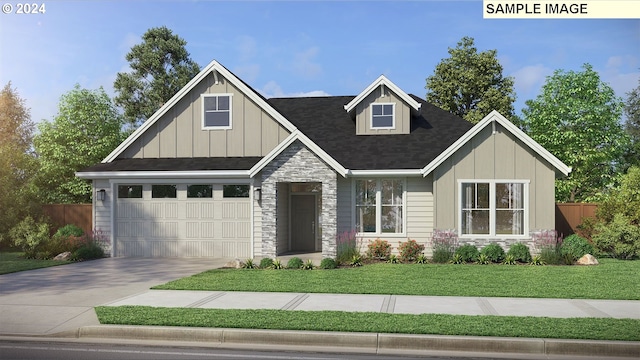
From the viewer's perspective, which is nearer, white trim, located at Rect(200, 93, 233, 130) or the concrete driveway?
the concrete driveway

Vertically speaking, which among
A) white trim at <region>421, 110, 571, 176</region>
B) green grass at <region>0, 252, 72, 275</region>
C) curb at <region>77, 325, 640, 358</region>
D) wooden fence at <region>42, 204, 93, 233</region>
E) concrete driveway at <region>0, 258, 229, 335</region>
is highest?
white trim at <region>421, 110, 571, 176</region>

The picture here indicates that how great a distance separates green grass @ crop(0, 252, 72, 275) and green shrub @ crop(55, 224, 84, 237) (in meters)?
1.64

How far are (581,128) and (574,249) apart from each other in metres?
20.3

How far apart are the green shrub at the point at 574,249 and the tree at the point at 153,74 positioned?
1285 inches

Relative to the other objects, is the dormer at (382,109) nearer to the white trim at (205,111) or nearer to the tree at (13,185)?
the white trim at (205,111)

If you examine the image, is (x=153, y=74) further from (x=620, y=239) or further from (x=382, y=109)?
(x=620, y=239)

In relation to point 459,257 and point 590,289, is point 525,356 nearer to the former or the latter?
point 590,289

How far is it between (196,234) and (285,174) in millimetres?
4188

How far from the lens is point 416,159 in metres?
21.4

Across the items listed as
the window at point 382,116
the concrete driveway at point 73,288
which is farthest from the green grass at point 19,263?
the window at point 382,116

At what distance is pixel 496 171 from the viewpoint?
792 inches

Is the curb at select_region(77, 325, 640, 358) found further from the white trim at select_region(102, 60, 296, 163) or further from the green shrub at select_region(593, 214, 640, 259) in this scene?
the green shrub at select_region(593, 214, 640, 259)

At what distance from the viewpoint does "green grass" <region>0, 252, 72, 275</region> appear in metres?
18.2

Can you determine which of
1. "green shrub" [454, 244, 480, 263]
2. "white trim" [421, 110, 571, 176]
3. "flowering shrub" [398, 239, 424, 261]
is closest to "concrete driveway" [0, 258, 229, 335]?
"flowering shrub" [398, 239, 424, 261]
